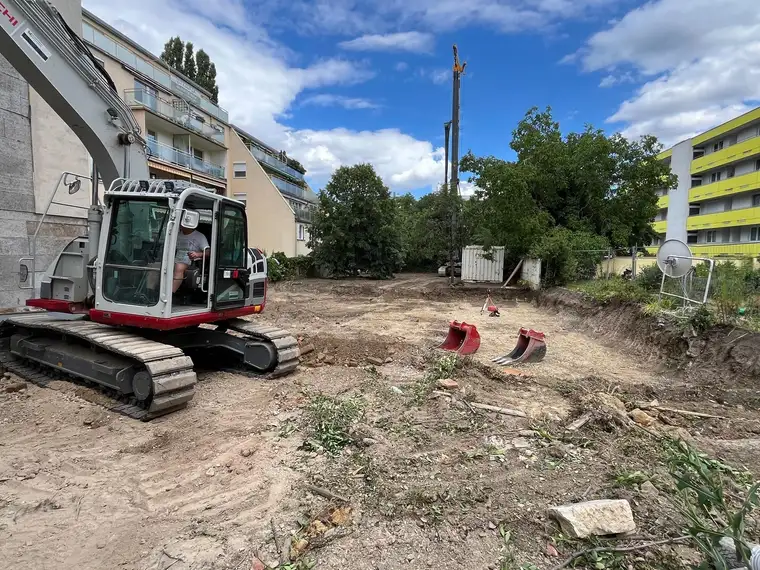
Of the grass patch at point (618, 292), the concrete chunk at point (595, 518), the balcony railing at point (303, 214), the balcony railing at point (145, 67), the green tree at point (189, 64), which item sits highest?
the green tree at point (189, 64)

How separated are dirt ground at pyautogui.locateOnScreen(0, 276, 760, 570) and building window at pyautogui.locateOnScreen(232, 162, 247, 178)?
1040 inches

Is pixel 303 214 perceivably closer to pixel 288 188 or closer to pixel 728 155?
pixel 288 188

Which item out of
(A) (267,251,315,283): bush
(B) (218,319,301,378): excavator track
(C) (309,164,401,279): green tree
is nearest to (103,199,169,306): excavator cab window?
(B) (218,319,301,378): excavator track

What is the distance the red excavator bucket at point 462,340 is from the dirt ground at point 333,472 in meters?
1.49

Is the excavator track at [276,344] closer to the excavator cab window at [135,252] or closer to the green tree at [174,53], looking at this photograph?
the excavator cab window at [135,252]

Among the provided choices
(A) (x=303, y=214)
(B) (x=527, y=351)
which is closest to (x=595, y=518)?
(B) (x=527, y=351)

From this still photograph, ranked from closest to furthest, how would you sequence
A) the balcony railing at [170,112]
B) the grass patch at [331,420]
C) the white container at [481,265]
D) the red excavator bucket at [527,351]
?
1. the grass patch at [331,420]
2. the red excavator bucket at [527,351]
3. the white container at [481,265]
4. the balcony railing at [170,112]

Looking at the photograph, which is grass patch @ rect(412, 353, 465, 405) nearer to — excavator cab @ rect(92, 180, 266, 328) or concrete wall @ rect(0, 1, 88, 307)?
excavator cab @ rect(92, 180, 266, 328)

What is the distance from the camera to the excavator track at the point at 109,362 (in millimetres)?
4570

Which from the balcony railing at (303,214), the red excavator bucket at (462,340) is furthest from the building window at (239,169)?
the red excavator bucket at (462,340)

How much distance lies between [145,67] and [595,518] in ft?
91.8

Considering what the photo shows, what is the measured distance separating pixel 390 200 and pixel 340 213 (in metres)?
3.01

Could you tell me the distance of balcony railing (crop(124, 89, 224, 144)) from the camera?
71.3ft

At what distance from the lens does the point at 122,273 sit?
5129 millimetres
